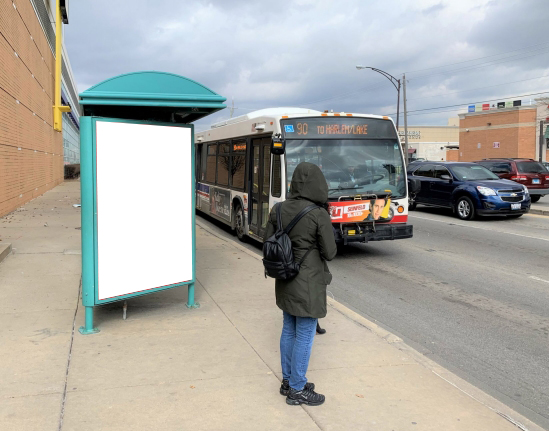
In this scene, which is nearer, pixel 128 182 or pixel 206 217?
pixel 128 182

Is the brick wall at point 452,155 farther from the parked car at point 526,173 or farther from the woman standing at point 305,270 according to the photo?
the woman standing at point 305,270

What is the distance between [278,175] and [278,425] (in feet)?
20.9

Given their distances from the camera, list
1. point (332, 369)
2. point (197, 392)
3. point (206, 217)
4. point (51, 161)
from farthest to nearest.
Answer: point (51, 161), point (206, 217), point (332, 369), point (197, 392)

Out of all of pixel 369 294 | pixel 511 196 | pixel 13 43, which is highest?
pixel 13 43

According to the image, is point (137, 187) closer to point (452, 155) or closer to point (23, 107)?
point (23, 107)

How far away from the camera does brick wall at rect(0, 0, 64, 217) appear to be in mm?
14680

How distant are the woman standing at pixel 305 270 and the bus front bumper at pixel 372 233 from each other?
5.31 m

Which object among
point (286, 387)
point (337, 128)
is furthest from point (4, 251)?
point (286, 387)

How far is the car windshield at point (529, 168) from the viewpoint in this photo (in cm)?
2014

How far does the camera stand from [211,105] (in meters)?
5.36

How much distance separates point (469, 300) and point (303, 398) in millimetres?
4222

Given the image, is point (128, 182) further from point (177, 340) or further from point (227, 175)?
point (227, 175)

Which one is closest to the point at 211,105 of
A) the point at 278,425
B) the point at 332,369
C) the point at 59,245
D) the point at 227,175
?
the point at 332,369

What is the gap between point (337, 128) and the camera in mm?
9625
